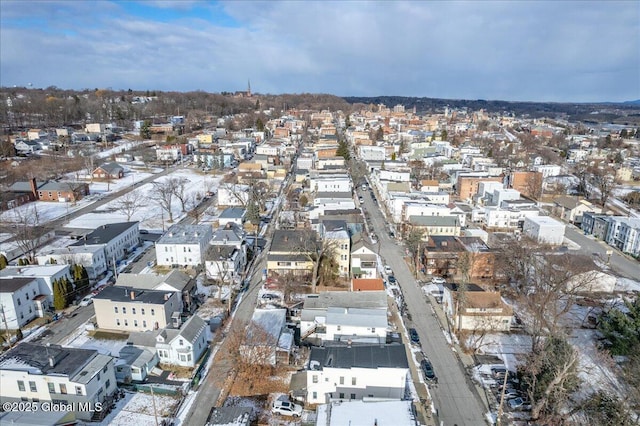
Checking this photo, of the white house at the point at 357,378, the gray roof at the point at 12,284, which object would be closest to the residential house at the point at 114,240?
the gray roof at the point at 12,284

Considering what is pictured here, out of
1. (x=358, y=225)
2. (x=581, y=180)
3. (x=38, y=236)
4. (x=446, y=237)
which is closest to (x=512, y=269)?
(x=446, y=237)

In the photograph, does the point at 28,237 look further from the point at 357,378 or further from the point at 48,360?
the point at 357,378

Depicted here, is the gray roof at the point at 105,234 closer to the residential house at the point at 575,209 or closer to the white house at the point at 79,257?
the white house at the point at 79,257

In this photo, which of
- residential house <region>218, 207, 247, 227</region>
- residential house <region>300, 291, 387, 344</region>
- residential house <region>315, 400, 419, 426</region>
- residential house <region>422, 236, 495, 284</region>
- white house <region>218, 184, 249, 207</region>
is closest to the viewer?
residential house <region>315, 400, 419, 426</region>

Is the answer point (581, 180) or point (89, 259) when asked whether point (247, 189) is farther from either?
point (581, 180)

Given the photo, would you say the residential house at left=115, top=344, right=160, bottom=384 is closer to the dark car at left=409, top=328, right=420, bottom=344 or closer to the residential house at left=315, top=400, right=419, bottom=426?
the residential house at left=315, top=400, right=419, bottom=426

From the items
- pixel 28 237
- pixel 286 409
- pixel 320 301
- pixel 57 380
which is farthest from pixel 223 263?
pixel 28 237

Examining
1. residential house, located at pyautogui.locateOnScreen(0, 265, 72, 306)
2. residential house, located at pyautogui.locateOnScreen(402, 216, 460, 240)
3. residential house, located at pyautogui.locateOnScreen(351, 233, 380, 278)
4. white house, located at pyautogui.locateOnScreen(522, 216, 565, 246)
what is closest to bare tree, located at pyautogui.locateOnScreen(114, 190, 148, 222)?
residential house, located at pyautogui.locateOnScreen(0, 265, 72, 306)
